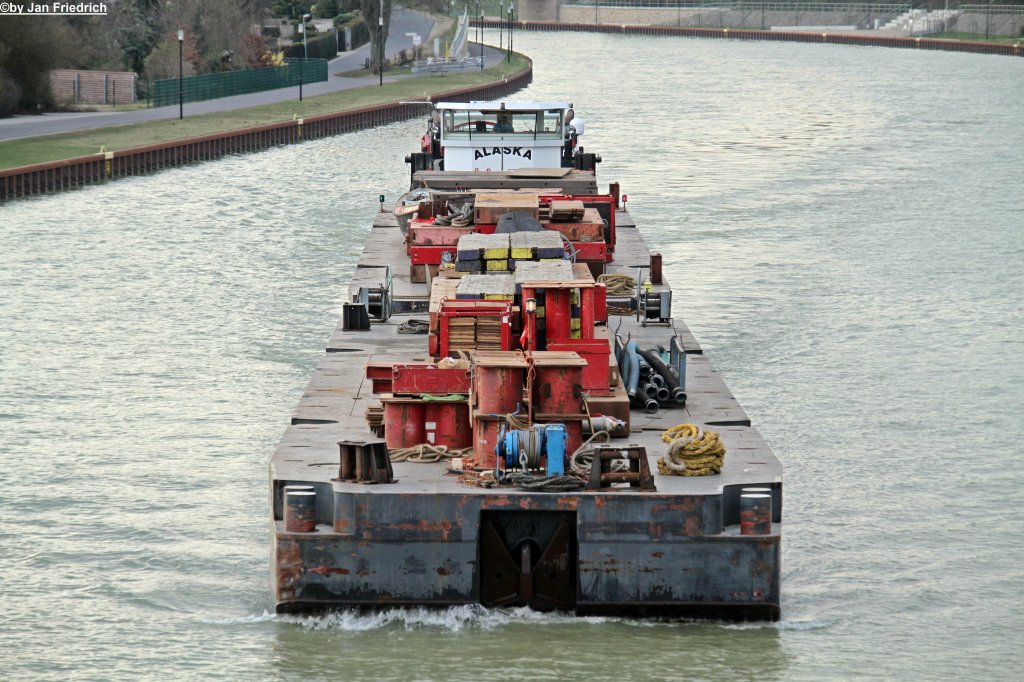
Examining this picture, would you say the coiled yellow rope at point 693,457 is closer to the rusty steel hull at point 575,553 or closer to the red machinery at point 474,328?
the rusty steel hull at point 575,553

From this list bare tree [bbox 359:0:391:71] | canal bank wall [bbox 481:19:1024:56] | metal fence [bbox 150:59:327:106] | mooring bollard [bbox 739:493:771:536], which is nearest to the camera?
mooring bollard [bbox 739:493:771:536]

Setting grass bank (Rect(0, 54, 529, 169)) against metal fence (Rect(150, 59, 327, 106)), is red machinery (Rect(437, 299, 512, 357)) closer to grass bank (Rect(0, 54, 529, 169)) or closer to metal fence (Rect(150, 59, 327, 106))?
grass bank (Rect(0, 54, 529, 169))

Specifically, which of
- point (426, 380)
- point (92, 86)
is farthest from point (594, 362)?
point (92, 86)

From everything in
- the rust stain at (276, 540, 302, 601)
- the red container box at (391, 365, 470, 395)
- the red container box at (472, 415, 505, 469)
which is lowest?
the rust stain at (276, 540, 302, 601)

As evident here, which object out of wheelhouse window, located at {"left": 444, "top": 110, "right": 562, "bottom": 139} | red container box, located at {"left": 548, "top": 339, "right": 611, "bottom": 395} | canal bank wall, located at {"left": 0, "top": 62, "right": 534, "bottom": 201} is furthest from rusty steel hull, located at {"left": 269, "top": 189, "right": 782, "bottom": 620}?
canal bank wall, located at {"left": 0, "top": 62, "right": 534, "bottom": 201}

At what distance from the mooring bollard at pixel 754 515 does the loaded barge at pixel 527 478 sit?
20 millimetres

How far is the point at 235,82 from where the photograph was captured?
91.3 metres

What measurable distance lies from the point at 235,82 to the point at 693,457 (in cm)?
7669

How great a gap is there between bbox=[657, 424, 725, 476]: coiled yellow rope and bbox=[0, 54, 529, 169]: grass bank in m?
42.9

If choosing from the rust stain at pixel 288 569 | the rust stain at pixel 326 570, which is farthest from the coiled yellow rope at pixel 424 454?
the rust stain at pixel 288 569

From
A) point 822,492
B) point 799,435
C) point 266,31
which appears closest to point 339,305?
point 799,435

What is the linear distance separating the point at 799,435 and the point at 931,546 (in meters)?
5.56

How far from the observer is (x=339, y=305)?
3791 cm

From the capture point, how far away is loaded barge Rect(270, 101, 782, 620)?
57.1 feet
